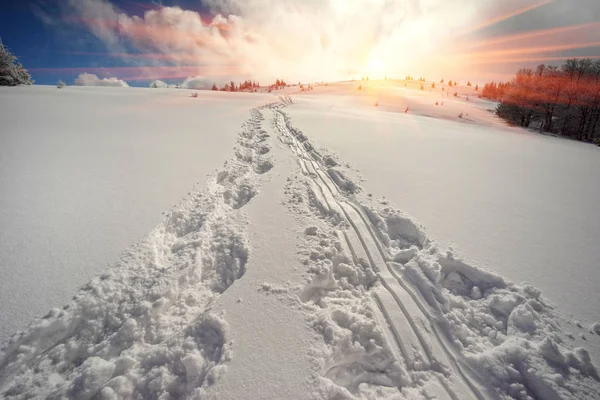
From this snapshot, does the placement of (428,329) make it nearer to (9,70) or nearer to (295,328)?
(295,328)

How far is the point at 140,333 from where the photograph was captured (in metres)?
2.20

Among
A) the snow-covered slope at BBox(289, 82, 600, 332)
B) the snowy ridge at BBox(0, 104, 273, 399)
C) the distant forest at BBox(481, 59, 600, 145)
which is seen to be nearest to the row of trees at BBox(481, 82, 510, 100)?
the distant forest at BBox(481, 59, 600, 145)

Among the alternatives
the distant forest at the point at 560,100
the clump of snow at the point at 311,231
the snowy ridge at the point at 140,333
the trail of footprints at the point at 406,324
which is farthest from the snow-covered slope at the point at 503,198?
the distant forest at the point at 560,100

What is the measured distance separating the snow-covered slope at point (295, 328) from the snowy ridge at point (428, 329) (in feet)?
0.03

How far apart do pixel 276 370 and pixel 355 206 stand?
289cm

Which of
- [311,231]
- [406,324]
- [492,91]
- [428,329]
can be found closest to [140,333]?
[311,231]

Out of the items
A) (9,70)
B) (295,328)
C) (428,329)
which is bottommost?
(428,329)

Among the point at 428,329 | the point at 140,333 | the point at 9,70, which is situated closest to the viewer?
the point at 140,333

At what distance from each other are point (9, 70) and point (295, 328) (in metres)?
26.9

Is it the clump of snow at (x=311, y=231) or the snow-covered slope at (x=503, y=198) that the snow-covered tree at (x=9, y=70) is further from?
the clump of snow at (x=311, y=231)

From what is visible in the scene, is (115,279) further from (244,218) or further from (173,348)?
(244,218)

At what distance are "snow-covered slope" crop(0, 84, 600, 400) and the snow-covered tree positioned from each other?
24.2 m

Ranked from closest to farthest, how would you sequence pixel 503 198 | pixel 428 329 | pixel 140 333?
pixel 140 333, pixel 428 329, pixel 503 198

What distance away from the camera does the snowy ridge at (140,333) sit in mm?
1837
